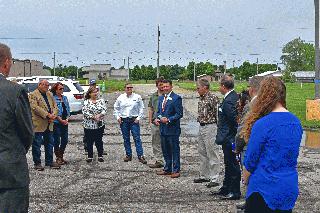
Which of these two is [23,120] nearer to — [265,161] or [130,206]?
[265,161]

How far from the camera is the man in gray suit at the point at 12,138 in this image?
4.26 m

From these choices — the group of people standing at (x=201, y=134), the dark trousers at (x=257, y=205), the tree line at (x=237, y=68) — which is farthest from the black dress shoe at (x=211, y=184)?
the tree line at (x=237, y=68)

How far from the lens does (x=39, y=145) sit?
38.1 feet

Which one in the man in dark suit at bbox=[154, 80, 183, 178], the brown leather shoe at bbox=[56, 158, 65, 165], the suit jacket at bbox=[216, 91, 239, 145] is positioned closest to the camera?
the suit jacket at bbox=[216, 91, 239, 145]

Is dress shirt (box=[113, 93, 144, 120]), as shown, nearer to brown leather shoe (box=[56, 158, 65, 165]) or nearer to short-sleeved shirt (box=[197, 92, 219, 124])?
brown leather shoe (box=[56, 158, 65, 165])

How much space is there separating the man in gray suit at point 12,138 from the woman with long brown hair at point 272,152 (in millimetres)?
1707

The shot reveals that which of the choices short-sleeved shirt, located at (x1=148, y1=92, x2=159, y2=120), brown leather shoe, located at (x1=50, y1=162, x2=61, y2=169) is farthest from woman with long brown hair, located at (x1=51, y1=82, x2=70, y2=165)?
short-sleeved shirt, located at (x1=148, y1=92, x2=159, y2=120)

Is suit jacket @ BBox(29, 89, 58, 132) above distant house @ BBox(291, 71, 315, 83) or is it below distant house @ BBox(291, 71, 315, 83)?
below

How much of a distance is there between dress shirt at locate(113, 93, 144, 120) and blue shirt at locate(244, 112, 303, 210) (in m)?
8.61

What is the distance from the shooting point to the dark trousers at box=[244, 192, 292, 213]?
4.28m

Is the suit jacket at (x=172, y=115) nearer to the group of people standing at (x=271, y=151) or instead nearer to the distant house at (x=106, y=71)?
the group of people standing at (x=271, y=151)

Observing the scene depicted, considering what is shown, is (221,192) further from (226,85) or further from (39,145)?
(39,145)

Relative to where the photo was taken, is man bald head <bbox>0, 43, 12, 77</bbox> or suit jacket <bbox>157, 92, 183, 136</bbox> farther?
suit jacket <bbox>157, 92, 183, 136</bbox>

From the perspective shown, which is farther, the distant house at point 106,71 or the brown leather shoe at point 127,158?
the distant house at point 106,71
